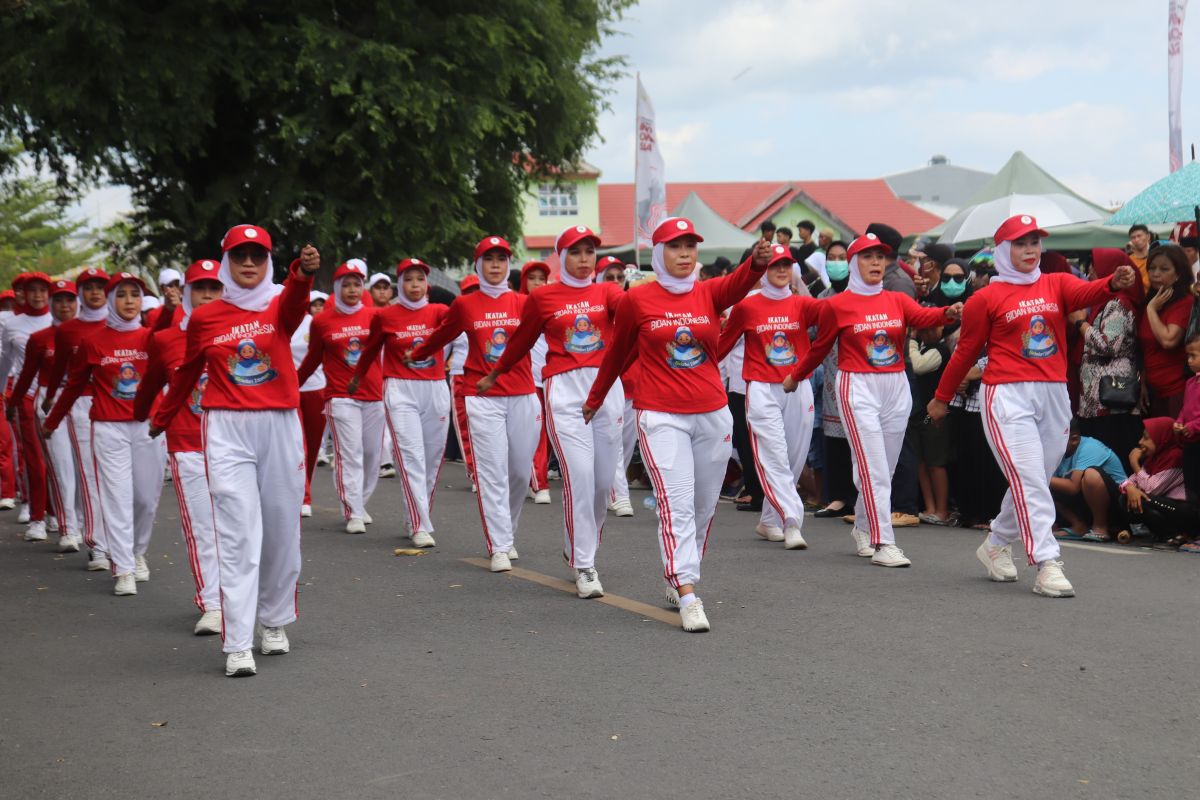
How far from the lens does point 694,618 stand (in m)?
8.17

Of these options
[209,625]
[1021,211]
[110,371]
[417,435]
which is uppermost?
[1021,211]

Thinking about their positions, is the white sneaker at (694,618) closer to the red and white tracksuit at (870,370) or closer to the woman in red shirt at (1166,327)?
the red and white tracksuit at (870,370)

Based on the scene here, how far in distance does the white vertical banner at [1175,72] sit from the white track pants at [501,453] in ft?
28.9

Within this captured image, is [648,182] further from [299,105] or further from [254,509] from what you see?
[254,509]

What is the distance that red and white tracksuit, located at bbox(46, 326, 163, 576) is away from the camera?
34.2 feet

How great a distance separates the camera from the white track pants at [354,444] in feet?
43.9

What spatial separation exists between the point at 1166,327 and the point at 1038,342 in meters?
2.87

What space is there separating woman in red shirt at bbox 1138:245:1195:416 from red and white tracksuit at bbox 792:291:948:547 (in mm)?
1921

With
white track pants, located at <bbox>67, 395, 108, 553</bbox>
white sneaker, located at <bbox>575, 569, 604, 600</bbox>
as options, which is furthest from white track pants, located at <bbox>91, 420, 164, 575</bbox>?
white sneaker, located at <bbox>575, 569, 604, 600</bbox>

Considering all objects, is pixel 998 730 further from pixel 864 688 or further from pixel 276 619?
pixel 276 619

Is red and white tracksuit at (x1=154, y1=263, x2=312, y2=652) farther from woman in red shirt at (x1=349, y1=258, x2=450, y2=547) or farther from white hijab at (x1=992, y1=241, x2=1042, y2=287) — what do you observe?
woman in red shirt at (x1=349, y1=258, x2=450, y2=547)

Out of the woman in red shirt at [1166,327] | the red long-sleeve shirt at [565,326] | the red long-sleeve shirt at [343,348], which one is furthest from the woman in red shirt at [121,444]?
the woman in red shirt at [1166,327]

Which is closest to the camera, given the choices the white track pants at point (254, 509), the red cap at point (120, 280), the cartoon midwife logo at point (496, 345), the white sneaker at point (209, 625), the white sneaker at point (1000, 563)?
the white track pants at point (254, 509)

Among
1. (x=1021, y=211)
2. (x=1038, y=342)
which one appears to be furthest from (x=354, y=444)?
(x=1021, y=211)
